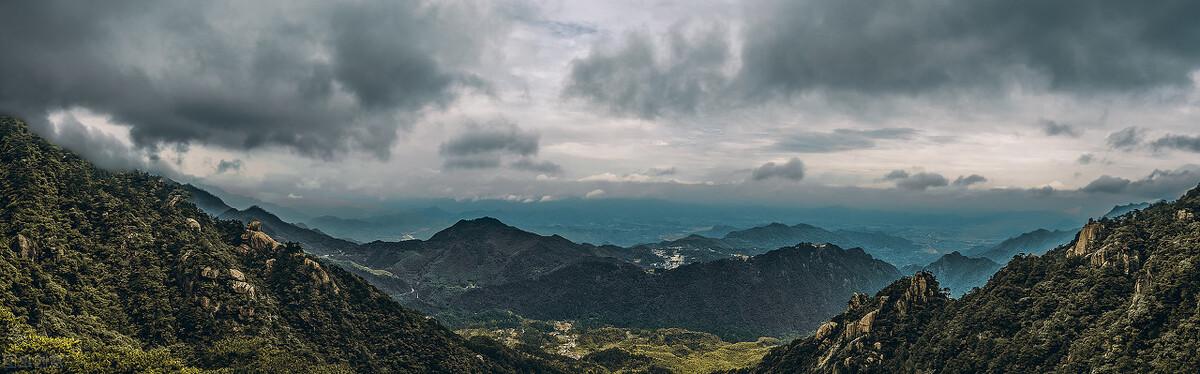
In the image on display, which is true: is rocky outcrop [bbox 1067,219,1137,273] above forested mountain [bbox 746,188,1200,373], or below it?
above

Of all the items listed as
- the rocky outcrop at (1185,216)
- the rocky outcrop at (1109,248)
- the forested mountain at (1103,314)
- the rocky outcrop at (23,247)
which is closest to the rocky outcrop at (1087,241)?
the rocky outcrop at (1109,248)

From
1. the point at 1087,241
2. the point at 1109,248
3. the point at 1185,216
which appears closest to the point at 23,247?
the point at 1109,248

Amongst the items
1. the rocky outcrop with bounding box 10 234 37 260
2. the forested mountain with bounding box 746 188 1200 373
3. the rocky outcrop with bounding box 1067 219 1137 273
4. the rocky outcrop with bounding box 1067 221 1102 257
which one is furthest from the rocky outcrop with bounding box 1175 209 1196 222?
the rocky outcrop with bounding box 10 234 37 260

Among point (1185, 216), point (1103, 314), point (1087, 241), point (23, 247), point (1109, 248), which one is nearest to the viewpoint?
point (1103, 314)

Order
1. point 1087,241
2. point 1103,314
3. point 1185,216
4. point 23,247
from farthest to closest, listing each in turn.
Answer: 1. point 1087,241
2. point 23,247
3. point 1185,216
4. point 1103,314

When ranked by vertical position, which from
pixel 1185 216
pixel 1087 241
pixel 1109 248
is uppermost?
pixel 1185 216

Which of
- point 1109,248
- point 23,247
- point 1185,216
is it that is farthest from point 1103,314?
point 23,247

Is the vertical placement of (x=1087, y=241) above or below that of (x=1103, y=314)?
above

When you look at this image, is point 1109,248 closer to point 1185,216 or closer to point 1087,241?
point 1087,241

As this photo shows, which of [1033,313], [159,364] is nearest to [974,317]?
[1033,313]

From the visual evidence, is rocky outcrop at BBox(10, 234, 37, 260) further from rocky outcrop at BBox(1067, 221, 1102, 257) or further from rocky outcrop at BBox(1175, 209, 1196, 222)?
rocky outcrop at BBox(1175, 209, 1196, 222)

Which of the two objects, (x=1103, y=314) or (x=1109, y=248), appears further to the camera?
(x=1109, y=248)

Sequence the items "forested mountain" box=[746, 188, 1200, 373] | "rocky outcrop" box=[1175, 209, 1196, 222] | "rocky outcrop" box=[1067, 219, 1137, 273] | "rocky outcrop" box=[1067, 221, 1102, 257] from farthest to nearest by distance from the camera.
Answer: "rocky outcrop" box=[1067, 221, 1102, 257] < "rocky outcrop" box=[1175, 209, 1196, 222] < "rocky outcrop" box=[1067, 219, 1137, 273] < "forested mountain" box=[746, 188, 1200, 373]
